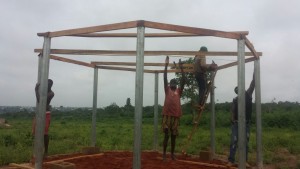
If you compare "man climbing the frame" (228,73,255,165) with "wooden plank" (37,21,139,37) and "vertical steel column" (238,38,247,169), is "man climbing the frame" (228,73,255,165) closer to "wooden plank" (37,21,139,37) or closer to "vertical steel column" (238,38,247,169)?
"vertical steel column" (238,38,247,169)

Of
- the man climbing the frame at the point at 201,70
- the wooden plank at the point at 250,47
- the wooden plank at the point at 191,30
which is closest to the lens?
the wooden plank at the point at 191,30

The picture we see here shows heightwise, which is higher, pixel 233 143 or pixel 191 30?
pixel 191 30

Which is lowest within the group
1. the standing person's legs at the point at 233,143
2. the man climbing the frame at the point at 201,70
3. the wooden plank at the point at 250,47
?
the standing person's legs at the point at 233,143

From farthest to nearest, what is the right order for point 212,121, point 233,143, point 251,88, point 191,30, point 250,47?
point 212,121 < point 251,88 < point 233,143 < point 250,47 < point 191,30

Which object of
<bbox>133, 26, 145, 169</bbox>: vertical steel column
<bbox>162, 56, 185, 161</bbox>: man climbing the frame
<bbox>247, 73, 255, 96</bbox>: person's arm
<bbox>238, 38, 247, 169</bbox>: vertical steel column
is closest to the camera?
<bbox>133, 26, 145, 169</bbox>: vertical steel column

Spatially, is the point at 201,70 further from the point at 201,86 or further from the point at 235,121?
the point at 235,121

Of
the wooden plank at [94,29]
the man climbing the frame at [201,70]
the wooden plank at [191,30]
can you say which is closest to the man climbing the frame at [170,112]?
the man climbing the frame at [201,70]

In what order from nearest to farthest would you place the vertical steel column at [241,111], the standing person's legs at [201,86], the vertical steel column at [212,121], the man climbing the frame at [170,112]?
the vertical steel column at [241,111], the man climbing the frame at [170,112], the standing person's legs at [201,86], the vertical steel column at [212,121]

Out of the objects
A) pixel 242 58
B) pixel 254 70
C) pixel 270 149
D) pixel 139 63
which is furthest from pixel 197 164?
pixel 270 149

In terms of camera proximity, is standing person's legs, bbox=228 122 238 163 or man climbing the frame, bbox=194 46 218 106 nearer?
standing person's legs, bbox=228 122 238 163

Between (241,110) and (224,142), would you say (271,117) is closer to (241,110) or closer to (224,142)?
(224,142)

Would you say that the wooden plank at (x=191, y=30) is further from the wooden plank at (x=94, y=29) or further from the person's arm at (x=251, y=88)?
the person's arm at (x=251, y=88)

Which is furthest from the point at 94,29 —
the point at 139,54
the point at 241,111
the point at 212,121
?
the point at 212,121

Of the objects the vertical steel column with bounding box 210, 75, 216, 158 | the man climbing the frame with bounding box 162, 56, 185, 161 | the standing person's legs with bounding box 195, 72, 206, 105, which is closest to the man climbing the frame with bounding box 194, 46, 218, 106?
the standing person's legs with bounding box 195, 72, 206, 105
